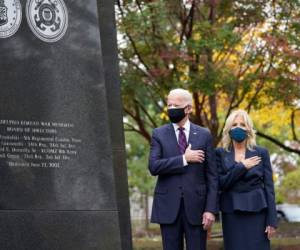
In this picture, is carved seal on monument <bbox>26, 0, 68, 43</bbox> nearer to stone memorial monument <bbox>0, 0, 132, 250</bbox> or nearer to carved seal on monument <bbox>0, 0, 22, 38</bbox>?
stone memorial monument <bbox>0, 0, 132, 250</bbox>

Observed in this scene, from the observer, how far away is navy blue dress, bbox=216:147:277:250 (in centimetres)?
812

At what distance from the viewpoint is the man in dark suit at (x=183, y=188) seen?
7914 mm

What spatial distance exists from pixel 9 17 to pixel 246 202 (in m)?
2.96

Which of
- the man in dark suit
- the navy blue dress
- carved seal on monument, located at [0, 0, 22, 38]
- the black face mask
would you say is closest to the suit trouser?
the man in dark suit

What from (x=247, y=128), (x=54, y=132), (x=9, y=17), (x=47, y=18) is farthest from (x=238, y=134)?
(x=9, y=17)

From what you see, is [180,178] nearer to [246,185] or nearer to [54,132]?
[246,185]

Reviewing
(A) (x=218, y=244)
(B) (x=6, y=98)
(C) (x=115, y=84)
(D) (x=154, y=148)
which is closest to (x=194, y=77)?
(A) (x=218, y=244)

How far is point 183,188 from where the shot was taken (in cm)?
795

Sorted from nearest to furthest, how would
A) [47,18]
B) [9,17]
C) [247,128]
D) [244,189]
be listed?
1. [9,17]
2. [47,18]
3. [247,128]
4. [244,189]

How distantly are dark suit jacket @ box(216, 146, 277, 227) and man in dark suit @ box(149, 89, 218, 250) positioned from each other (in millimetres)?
191

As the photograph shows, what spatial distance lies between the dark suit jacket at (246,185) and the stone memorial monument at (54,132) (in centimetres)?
117

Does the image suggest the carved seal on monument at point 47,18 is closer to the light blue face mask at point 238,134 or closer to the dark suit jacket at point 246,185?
the light blue face mask at point 238,134

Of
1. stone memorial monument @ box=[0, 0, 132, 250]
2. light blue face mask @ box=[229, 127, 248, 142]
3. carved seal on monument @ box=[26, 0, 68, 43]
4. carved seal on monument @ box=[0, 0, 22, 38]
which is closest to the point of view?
stone memorial monument @ box=[0, 0, 132, 250]

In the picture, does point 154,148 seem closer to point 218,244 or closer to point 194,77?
point 218,244
